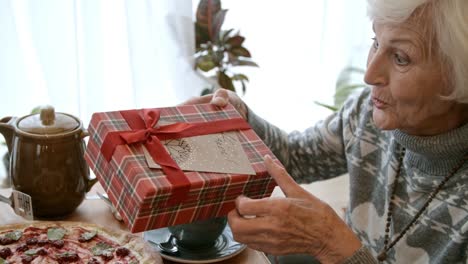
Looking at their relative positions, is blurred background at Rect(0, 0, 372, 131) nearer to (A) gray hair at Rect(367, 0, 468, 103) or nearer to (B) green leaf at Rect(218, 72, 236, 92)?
(B) green leaf at Rect(218, 72, 236, 92)

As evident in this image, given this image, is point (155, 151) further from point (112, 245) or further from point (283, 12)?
point (283, 12)

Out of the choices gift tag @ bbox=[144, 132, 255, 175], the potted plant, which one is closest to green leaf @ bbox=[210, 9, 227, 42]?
the potted plant

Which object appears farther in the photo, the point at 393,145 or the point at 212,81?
the point at 212,81

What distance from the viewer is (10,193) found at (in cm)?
128

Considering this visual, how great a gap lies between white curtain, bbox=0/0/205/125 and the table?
75 cm

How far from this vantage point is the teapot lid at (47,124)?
45.8 inches

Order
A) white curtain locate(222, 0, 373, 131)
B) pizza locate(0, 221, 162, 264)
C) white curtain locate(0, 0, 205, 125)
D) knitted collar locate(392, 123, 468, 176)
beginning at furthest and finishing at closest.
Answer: white curtain locate(222, 0, 373, 131)
white curtain locate(0, 0, 205, 125)
knitted collar locate(392, 123, 468, 176)
pizza locate(0, 221, 162, 264)

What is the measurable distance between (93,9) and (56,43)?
0.54ft

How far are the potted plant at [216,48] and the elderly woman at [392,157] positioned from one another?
2.14 feet

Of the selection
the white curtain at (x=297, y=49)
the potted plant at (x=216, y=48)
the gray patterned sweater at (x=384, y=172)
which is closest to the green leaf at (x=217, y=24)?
the potted plant at (x=216, y=48)

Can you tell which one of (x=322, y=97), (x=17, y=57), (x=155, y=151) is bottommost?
(x=322, y=97)

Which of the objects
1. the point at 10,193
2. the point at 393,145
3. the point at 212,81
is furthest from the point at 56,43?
the point at 393,145

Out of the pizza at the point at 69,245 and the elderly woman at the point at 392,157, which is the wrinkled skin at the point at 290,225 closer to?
the elderly woman at the point at 392,157

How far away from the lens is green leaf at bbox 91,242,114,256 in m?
1.09
